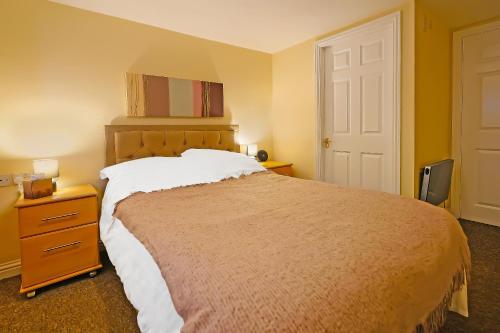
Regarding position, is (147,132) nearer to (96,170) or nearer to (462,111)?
(96,170)

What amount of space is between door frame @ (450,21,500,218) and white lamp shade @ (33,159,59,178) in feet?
13.7

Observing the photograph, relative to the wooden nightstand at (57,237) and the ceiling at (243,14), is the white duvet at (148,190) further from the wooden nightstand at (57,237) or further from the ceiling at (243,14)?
the ceiling at (243,14)

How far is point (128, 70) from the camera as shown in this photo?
2621 mm

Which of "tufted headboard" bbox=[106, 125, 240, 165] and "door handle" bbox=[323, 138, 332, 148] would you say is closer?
"tufted headboard" bbox=[106, 125, 240, 165]

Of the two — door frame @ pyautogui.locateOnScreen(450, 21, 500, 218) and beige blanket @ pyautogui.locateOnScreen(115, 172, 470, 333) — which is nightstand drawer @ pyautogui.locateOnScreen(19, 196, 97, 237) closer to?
beige blanket @ pyautogui.locateOnScreen(115, 172, 470, 333)

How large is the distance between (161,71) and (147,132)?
69 centimetres

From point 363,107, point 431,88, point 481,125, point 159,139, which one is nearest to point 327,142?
point 363,107

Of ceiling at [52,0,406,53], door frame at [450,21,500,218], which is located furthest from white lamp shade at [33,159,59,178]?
door frame at [450,21,500,218]

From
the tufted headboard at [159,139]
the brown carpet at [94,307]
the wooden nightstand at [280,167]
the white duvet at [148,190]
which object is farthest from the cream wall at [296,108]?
the white duvet at [148,190]

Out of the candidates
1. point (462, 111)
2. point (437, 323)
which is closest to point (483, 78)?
point (462, 111)

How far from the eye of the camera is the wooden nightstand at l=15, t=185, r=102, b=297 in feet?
6.06

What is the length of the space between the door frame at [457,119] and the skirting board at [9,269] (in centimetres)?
453

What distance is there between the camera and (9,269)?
2.14 metres

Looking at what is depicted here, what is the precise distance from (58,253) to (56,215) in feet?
0.93
